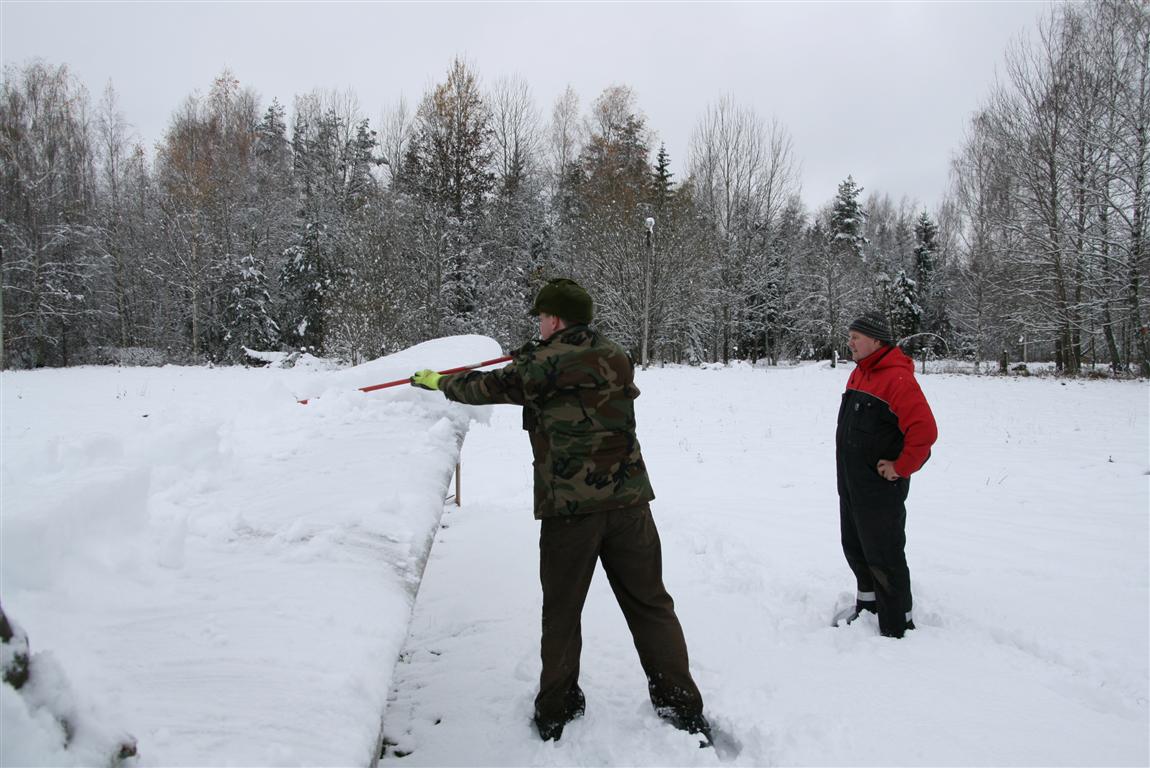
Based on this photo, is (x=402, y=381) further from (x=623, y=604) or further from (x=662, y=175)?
(x=662, y=175)

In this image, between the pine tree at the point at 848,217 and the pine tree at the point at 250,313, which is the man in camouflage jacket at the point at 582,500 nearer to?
the pine tree at the point at 250,313

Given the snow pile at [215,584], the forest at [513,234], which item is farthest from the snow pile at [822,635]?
the forest at [513,234]

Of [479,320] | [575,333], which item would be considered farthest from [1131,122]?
[575,333]

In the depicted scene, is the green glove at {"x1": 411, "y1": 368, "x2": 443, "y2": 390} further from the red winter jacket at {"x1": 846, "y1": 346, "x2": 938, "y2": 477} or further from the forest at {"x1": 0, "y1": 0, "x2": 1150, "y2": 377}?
the forest at {"x1": 0, "y1": 0, "x2": 1150, "y2": 377}

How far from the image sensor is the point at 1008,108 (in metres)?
20.1

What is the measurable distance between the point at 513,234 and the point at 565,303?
26826 mm

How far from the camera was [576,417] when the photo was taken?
273 cm

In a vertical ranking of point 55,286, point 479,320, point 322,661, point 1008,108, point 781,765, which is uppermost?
point 1008,108

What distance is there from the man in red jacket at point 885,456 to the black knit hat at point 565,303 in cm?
171

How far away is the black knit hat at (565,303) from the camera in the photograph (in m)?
2.87

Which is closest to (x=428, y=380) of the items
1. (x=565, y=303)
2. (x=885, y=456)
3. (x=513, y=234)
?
(x=565, y=303)

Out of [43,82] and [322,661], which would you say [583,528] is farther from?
[43,82]

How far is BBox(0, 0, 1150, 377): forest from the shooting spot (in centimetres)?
1884

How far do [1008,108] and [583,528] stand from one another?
2415cm
